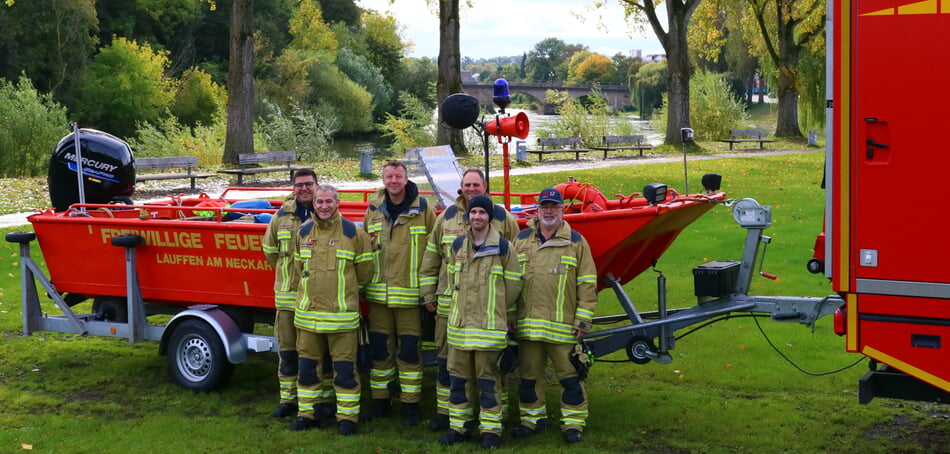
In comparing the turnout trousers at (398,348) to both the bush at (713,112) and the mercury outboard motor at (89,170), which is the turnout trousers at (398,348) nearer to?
the mercury outboard motor at (89,170)

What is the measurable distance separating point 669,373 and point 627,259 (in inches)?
56.3

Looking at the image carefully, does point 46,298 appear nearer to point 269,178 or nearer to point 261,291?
point 261,291

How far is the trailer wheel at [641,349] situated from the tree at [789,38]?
33505 mm

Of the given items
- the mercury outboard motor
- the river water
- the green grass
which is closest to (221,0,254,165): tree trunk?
the river water

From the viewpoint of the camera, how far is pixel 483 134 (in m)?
7.66

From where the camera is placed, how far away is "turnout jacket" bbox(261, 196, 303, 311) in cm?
699

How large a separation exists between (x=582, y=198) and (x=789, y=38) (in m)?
Answer: 35.4

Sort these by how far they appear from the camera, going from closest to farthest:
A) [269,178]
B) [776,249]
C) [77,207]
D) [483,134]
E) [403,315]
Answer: [403,315], [483,134], [77,207], [776,249], [269,178]

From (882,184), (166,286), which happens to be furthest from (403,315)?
(882,184)

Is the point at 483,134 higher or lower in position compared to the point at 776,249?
higher

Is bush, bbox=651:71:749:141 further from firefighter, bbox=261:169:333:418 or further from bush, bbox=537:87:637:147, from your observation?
firefighter, bbox=261:169:333:418

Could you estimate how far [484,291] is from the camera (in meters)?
6.36

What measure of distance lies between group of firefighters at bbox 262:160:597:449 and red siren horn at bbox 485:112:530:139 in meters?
0.35

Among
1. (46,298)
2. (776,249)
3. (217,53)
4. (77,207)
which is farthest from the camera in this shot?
(217,53)
